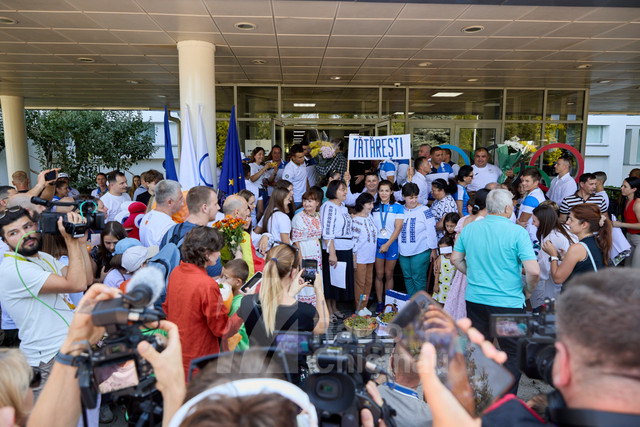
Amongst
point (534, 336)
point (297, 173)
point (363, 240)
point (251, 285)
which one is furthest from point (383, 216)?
point (534, 336)

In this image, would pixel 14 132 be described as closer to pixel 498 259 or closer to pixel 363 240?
pixel 363 240

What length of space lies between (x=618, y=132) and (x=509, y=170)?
26194 mm

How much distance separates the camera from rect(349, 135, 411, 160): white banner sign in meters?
6.05

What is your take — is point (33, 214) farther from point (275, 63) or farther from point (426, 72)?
point (426, 72)

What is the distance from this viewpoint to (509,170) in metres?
7.04

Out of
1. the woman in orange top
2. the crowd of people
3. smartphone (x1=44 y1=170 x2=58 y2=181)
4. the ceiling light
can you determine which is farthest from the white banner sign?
the ceiling light

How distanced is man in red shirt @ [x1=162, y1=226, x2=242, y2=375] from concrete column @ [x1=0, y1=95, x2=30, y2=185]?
1114cm

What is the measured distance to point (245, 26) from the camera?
5.00 m

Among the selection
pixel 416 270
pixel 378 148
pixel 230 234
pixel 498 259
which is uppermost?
pixel 378 148

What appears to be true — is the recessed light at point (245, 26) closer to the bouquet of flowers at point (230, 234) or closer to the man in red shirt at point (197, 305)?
the bouquet of flowers at point (230, 234)

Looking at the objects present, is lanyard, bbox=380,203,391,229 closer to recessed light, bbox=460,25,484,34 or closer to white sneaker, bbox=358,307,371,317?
white sneaker, bbox=358,307,371,317

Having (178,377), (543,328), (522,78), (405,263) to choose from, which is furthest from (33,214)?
(522,78)

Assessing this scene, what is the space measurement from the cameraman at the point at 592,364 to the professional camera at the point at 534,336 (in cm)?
24

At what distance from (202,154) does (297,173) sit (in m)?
1.54
